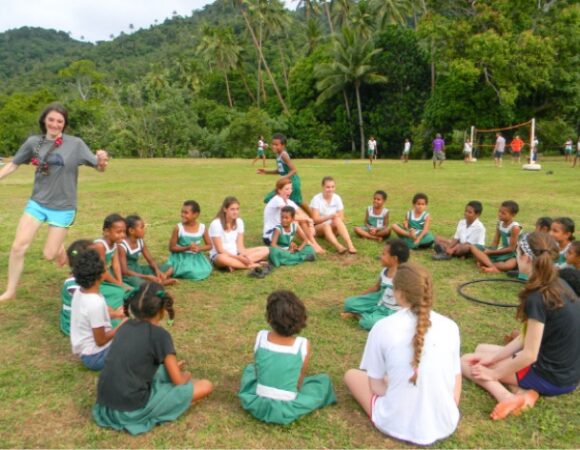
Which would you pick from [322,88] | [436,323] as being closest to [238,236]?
[436,323]

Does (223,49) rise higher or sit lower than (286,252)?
higher

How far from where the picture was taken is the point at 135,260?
604cm

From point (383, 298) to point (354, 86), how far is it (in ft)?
132

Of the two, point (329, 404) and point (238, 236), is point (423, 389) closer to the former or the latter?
point (329, 404)

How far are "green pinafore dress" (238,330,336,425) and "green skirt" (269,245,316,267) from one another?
350 centimetres

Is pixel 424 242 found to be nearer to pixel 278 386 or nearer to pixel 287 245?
pixel 287 245

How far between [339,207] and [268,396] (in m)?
5.19

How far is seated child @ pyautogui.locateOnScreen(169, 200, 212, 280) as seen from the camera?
251 inches

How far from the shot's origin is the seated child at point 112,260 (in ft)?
16.4

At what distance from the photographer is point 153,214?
10938mm

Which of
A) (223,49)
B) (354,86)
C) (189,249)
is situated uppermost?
(223,49)

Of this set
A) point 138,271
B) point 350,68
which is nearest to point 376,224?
point 138,271

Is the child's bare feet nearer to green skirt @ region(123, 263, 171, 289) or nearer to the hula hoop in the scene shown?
the hula hoop

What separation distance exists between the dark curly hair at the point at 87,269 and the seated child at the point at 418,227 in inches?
199
